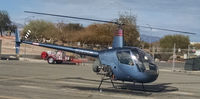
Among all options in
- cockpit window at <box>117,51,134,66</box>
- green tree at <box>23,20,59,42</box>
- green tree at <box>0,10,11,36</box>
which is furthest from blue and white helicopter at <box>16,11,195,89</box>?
green tree at <box>0,10,11,36</box>

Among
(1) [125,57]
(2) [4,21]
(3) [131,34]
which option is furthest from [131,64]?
(2) [4,21]

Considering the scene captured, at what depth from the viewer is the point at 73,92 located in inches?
529

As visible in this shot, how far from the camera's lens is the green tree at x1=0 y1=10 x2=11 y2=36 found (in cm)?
9852

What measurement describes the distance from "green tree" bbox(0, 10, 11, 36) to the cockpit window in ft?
290

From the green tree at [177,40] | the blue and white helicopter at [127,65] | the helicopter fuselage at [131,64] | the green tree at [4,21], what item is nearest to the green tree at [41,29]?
the green tree at [4,21]

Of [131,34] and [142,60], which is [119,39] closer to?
[142,60]

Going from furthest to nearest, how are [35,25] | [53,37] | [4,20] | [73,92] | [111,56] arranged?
[4,20] < [35,25] < [53,37] < [111,56] < [73,92]

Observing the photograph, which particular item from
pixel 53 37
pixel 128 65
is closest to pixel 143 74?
pixel 128 65

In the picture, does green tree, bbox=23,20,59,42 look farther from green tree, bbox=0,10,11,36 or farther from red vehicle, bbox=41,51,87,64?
red vehicle, bbox=41,51,87,64

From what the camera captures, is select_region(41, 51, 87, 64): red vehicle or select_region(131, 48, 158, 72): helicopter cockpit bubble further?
select_region(41, 51, 87, 64): red vehicle

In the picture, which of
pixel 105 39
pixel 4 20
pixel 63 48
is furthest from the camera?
pixel 4 20

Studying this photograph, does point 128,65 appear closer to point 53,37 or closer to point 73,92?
point 73,92

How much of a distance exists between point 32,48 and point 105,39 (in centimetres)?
1432

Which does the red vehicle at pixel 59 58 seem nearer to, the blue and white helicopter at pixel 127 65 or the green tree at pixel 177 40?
the blue and white helicopter at pixel 127 65
